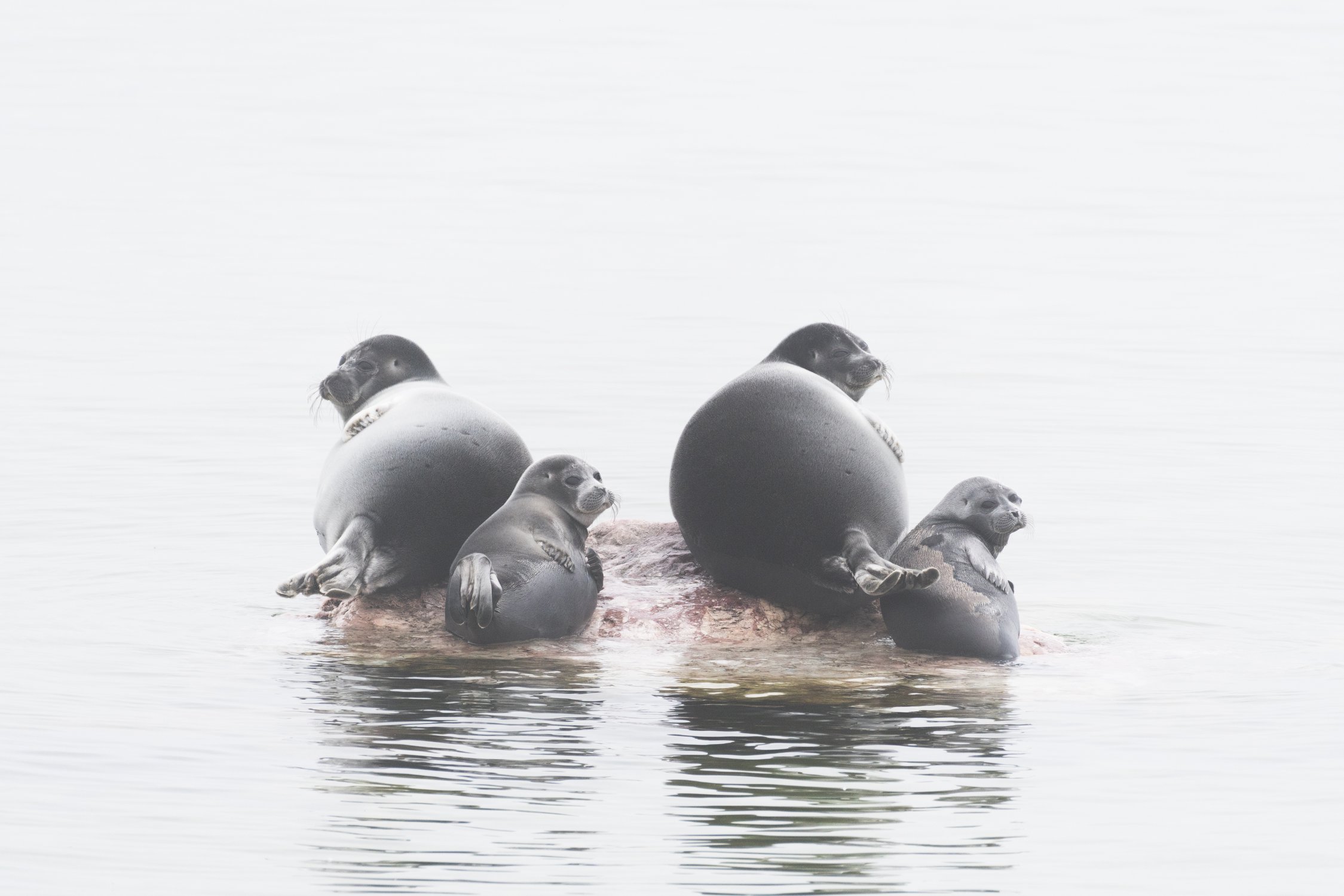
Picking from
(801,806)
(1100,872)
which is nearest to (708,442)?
(801,806)

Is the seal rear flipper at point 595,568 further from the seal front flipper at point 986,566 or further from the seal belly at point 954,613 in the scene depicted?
the seal front flipper at point 986,566

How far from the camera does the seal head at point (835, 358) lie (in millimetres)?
11469

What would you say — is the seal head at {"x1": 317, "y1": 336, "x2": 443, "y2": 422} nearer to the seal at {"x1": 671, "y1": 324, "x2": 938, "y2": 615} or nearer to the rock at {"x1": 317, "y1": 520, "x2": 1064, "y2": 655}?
the rock at {"x1": 317, "y1": 520, "x2": 1064, "y2": 655}

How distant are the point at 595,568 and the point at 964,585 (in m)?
1.79

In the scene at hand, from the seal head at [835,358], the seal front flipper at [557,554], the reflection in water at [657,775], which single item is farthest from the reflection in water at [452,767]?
the seal head at [835,358]

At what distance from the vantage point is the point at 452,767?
820 centimetres

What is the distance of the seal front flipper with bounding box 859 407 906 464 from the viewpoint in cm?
1112

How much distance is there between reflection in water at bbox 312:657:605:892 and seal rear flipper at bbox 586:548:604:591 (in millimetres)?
869

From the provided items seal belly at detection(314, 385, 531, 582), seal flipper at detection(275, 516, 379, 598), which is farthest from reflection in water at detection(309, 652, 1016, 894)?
seal belly at detection(314, 385, 531, 582)

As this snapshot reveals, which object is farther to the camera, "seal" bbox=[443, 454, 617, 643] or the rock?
the rock

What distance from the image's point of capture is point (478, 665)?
9.85 m

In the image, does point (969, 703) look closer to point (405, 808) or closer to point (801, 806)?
point (801, 806)

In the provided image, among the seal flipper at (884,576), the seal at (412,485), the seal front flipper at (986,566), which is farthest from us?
the seal at (412,485)

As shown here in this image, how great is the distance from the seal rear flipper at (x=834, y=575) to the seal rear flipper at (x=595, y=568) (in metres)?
1.02
